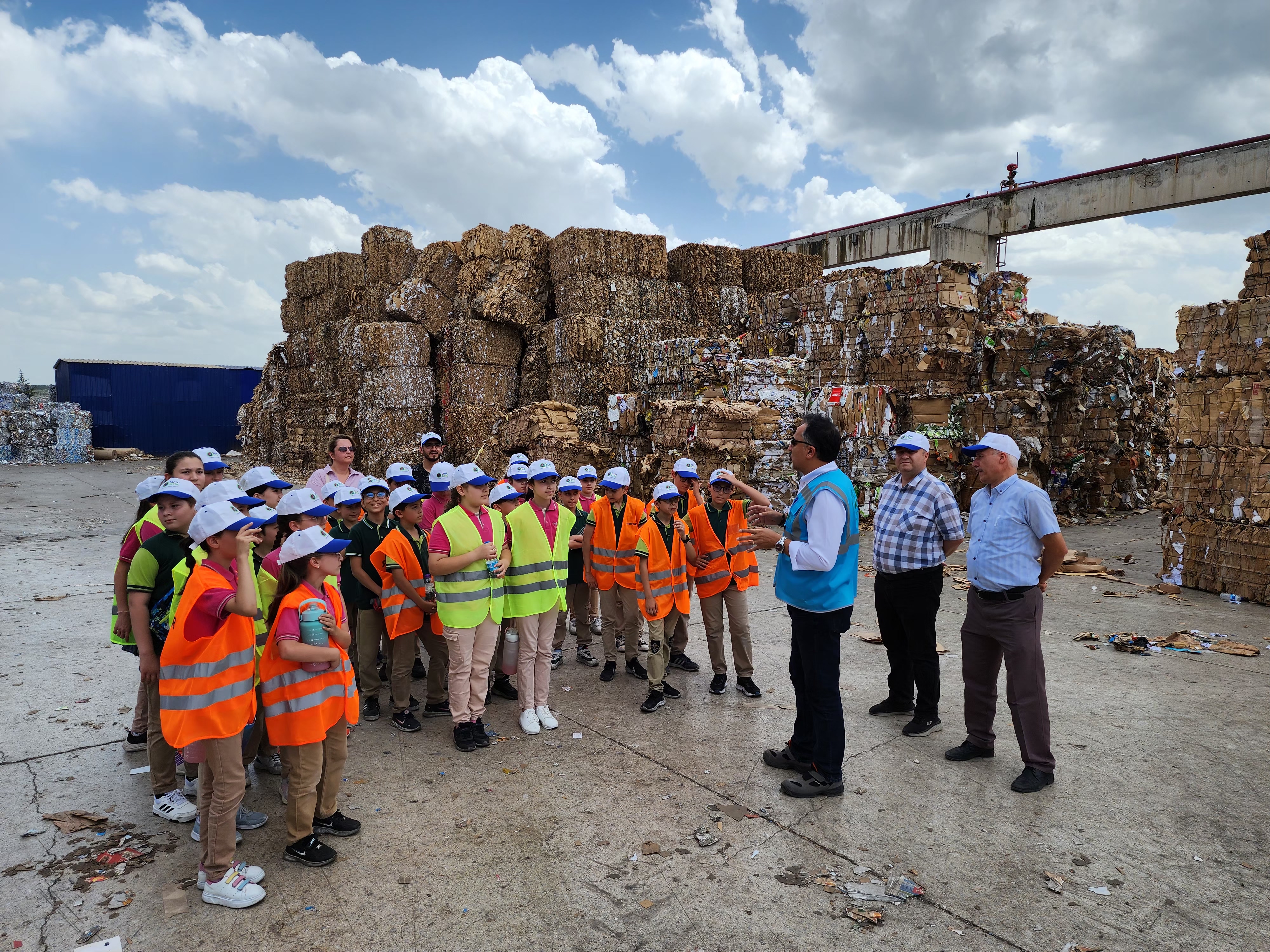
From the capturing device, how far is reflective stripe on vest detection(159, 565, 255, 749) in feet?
9.27

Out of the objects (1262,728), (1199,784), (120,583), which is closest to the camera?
(120,583)

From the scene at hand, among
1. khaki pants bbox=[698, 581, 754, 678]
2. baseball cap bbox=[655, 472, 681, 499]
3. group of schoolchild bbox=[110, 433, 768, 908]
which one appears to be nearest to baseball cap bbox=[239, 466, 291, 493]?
group of schoolchild bbox=[110, 433, 768, 908]

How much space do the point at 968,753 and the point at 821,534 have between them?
180 centimetres

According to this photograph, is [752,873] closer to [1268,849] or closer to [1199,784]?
[1268,849]

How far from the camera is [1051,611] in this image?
297 inches

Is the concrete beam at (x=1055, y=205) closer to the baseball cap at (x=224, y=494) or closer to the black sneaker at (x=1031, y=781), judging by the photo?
the black sneaker at (x=1031, y=781)

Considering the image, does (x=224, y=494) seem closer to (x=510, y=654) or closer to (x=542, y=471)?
(x=542, y=471)

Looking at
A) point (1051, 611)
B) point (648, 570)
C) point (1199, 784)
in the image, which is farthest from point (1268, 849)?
point (1051, 611)

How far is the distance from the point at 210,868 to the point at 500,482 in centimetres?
253

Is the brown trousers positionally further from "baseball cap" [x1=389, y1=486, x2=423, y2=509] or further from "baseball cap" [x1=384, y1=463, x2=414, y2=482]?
"baseball cap" [x1=384, y1=463, x2=414, y2=482]

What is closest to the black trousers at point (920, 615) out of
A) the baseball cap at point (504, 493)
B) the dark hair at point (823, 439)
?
the dark hair at point (823, 439)

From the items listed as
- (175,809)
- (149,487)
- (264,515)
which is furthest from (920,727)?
(149,487)

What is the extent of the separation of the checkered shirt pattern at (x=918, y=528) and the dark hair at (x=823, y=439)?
985 mm

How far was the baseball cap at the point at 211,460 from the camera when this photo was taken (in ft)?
16.5
